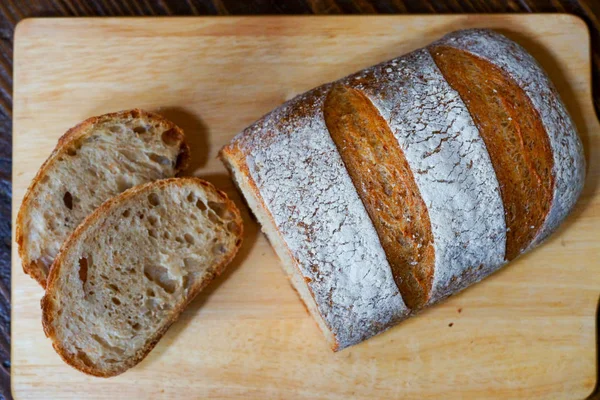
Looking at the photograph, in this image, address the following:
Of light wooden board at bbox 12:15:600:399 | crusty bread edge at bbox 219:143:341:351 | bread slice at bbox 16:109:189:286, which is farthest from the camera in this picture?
light wooden board at bbox 12:15:600:399

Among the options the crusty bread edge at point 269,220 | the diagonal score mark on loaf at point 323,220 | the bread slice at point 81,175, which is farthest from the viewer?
the bread slice at point 81,175

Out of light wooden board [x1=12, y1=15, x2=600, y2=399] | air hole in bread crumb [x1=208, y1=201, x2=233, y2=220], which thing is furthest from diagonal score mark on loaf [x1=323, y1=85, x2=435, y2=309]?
air hole in bread crumb [x1=208, y1=201, x2=233, y2=220]

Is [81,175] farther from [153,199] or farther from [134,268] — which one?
[134,268]

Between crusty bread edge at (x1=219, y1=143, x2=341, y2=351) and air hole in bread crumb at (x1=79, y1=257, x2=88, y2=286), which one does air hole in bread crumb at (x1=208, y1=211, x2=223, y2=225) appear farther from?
air hole in bread crumb at (x1=79, y1=257, x2=88, y2=286)

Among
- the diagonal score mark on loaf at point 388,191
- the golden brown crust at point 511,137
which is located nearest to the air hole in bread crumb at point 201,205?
the diagonal score mark on loaf at point 388,191

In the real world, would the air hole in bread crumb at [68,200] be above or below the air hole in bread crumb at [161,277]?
above

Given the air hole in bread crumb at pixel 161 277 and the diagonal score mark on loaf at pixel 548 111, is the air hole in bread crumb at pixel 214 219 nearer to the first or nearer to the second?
the air hole in bread crumb at pixel 161 277

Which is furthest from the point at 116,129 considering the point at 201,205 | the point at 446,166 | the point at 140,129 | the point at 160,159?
the point at 446,166
